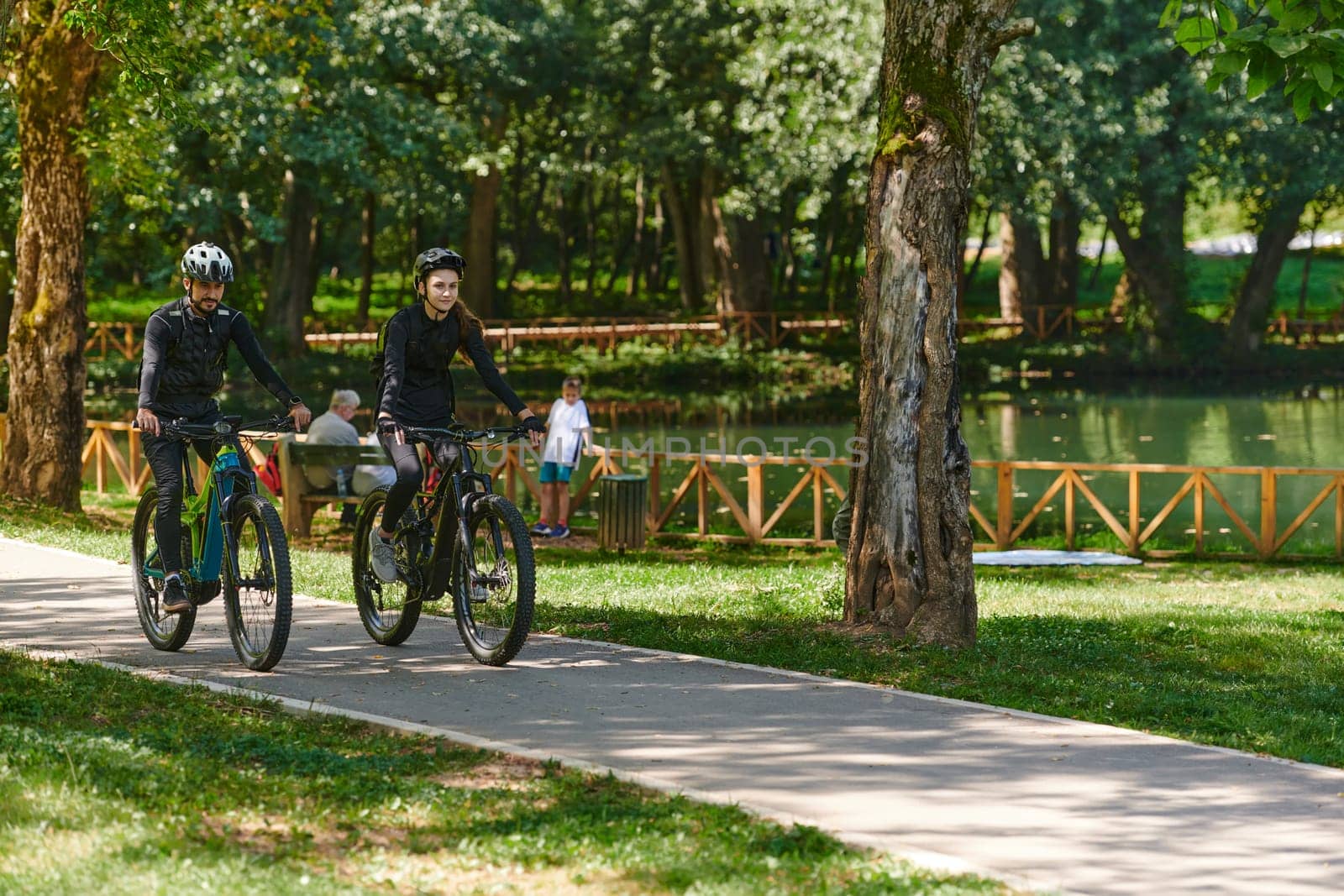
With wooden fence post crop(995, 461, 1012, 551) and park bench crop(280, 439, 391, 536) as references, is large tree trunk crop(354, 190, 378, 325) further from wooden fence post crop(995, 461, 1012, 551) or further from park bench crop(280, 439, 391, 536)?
wooden fence post crop(995, 461, 1012, 551)

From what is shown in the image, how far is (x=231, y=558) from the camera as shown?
25.3 ft

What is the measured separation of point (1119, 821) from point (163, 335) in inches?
195

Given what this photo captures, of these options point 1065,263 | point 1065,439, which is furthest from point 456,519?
point 1065,263

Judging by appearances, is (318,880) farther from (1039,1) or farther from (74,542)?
(1039,1)

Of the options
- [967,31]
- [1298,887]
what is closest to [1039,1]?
[967,31]

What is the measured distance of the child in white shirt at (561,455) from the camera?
57.4 ft

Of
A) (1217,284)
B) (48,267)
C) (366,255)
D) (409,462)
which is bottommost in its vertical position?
(409,462)

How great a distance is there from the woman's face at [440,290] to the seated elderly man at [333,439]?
815 centimetres

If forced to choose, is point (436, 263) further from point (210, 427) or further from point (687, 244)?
point (687, 244)

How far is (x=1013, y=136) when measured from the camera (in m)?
37.1

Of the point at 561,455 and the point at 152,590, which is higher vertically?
the point at 561,455

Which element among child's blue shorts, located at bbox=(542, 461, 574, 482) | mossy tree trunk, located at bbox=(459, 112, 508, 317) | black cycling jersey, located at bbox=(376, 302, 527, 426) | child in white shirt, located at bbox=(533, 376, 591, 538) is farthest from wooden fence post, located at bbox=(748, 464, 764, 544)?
mossy tree trunk, located at bbox=(459, 112, 508, 317)

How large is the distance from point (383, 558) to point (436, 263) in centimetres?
152

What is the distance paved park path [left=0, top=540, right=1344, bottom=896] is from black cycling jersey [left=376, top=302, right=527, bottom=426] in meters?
1.21
